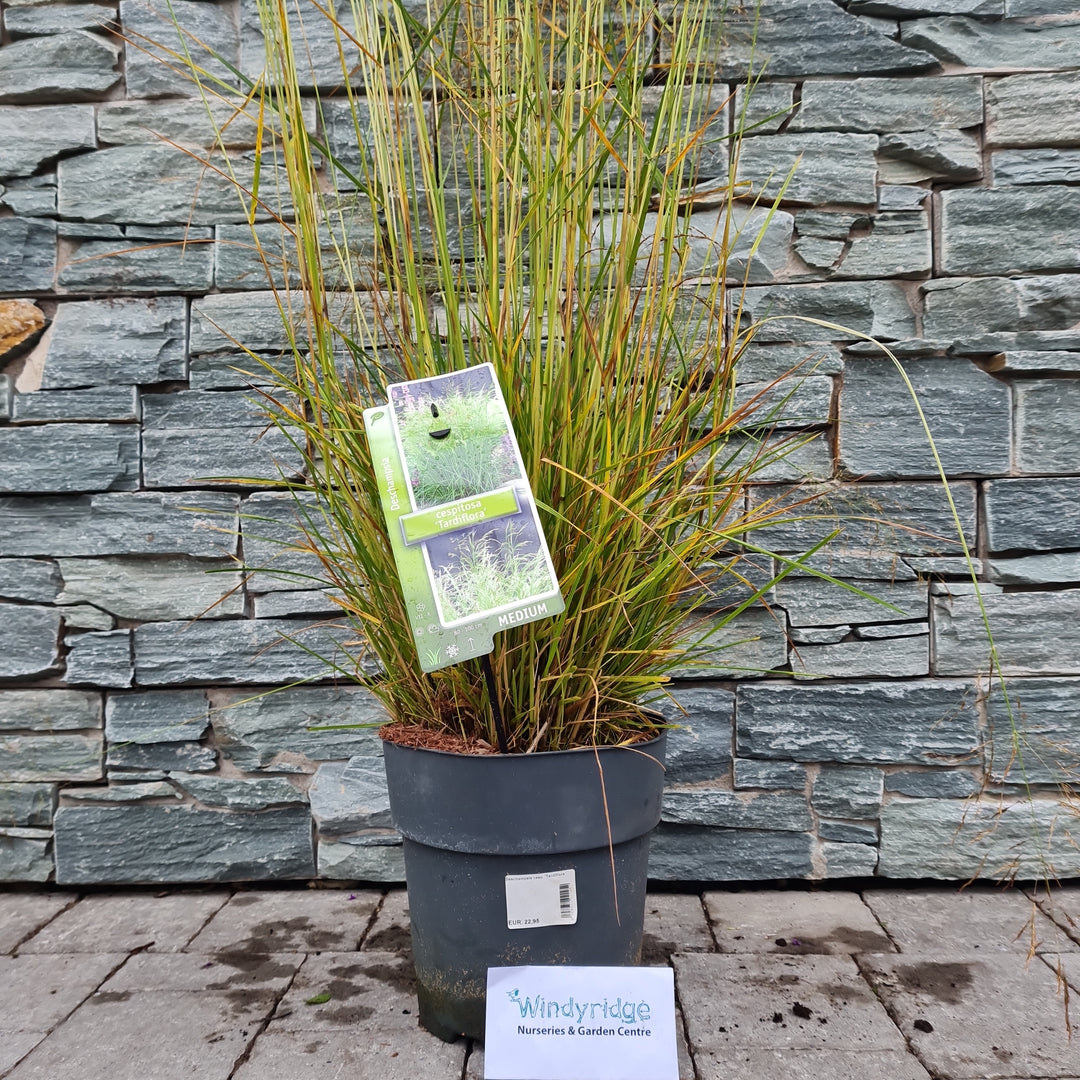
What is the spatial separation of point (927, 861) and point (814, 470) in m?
0.76

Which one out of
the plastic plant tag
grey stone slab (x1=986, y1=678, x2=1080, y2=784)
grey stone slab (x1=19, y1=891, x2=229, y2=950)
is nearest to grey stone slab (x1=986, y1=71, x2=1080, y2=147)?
grey stone slab (x1=986, y1=678, x2=1080, y2=784)

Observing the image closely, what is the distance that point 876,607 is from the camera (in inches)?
65.2

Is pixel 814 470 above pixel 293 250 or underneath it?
underneath

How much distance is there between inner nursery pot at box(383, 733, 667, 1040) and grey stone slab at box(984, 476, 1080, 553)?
92cm

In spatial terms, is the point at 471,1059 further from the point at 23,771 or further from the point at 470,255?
the point at 470,255

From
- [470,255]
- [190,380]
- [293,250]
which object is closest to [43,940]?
[190,380]

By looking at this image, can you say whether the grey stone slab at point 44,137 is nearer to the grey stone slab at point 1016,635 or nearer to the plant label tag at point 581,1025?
the plant label tag at point 581,1025

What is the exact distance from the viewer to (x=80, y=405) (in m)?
1.69

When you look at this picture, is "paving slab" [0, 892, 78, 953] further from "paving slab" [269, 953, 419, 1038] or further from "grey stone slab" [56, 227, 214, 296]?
"grey stone slab" [56, 227, 214, 296]

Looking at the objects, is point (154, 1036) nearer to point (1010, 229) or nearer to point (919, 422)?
point (919, 422)

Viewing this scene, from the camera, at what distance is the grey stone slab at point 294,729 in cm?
169

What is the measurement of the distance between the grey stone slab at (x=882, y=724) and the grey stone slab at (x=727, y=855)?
0.56 feet

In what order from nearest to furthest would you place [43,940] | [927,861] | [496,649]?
[496,649] < [43,940] < [927,861]

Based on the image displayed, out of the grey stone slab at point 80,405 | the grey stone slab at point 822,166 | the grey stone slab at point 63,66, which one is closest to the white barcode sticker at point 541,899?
the grey stone slab at point 80,405
